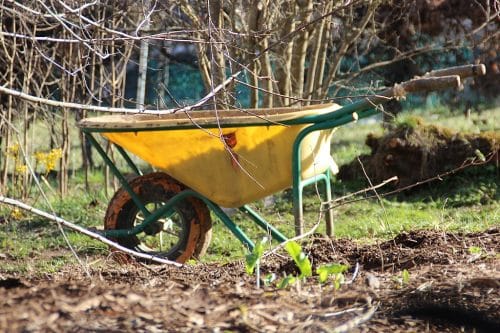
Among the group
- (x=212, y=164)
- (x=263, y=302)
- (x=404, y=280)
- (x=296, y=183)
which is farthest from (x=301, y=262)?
(x=212, y=164)

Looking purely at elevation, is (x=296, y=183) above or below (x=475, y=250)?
above

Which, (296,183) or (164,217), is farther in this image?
(164,217)

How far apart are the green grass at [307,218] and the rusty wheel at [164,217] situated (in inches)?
9.2

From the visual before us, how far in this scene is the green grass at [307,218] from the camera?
6.67 m

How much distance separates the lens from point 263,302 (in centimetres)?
340

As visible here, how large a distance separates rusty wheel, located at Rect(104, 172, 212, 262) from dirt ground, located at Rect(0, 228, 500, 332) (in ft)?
5.42

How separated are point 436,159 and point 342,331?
560 centimetres

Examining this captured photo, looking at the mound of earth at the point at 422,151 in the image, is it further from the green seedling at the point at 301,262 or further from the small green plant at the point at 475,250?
the green seedling at the point at 301,262

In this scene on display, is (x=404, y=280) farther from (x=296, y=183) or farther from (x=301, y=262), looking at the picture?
(x=296, y=183)

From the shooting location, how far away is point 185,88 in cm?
1305

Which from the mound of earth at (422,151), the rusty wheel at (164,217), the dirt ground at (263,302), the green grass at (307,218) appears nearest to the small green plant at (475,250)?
the dirt ground at (263,302)

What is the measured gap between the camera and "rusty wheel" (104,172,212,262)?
6.23m

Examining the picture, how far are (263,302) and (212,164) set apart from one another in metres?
2.76

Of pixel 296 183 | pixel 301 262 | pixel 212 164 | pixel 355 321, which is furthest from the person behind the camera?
pixel 212 164
